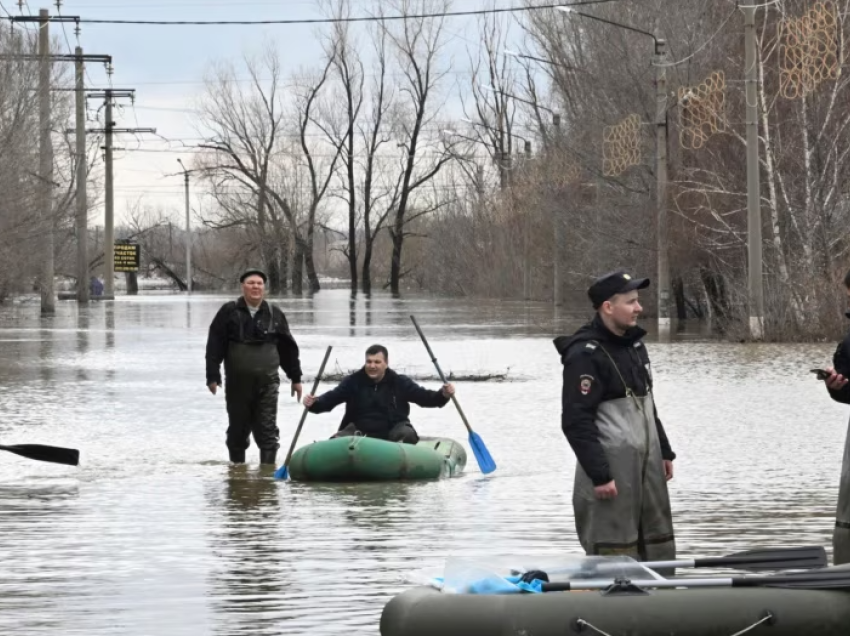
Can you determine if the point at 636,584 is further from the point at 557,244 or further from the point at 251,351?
the point at 557,244

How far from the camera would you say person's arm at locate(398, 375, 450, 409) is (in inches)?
579

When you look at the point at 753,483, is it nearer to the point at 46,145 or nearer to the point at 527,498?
the point at 527,498

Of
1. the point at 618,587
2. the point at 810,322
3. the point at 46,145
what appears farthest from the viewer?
the point at 46,145

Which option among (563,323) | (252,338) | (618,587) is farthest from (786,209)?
(618,587)

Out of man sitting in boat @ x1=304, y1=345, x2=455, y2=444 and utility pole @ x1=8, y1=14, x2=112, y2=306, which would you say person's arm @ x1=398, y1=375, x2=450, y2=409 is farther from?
utility pole @ x1=8, y1=14, x2=112, y2=306

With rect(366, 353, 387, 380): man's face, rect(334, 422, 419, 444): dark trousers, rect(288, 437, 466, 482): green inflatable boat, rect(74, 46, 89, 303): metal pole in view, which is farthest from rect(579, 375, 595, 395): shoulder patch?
rect(74, 46, 89, 303): metal pole

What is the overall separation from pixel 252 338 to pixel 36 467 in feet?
7.52

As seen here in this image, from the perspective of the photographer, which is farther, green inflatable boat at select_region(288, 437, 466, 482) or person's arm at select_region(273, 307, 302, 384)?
person's arm at select_region(273, 307, 302, 384)

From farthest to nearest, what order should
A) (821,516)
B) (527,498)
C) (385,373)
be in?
(385,373)
(527,498)
(821,516)

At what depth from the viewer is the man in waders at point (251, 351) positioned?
51.2 ft

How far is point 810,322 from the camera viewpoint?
35031mm

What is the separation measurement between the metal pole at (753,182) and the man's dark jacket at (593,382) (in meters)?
27.0

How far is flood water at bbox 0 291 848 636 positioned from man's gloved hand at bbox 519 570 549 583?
4.24 ft

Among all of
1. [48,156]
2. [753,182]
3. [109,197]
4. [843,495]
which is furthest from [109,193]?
[843,495]
